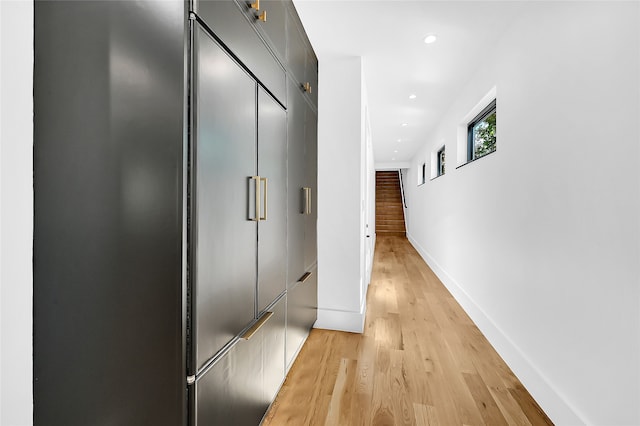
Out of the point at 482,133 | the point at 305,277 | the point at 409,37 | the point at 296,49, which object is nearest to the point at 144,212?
the point at 305,277

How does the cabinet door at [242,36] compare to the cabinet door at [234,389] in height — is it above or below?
above

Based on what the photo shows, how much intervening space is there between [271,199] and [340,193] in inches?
45.8

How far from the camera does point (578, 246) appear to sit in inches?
56.0

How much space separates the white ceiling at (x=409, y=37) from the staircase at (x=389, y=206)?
7123mm

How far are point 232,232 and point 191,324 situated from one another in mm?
352

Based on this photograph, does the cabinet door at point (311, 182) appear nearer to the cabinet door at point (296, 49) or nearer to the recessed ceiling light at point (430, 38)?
the cabinet door at point (296, 49)

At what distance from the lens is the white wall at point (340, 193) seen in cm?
258

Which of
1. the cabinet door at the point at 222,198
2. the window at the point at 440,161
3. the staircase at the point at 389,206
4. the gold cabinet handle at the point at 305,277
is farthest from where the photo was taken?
the staircase at the point at 389,206

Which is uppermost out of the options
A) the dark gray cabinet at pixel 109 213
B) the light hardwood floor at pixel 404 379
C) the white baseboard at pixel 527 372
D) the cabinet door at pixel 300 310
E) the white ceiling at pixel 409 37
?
the white ceiling at pixel 409 37

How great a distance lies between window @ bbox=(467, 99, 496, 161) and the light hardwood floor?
162cm

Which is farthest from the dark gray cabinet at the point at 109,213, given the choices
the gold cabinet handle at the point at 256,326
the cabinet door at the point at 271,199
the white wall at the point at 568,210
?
the white wall at the point at 568,210

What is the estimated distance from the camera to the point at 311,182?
2.38 m
